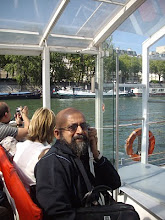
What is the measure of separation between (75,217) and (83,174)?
0.76 ft

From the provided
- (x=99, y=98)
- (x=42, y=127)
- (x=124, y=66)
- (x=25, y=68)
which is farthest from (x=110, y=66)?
(x=25, y=68)

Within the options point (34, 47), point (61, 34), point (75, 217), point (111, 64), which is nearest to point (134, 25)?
point (111, 64)

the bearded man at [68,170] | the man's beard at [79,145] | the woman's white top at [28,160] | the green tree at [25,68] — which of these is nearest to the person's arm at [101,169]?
the bearded man at [68,170]

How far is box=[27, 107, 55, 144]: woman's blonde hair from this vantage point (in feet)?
5.67

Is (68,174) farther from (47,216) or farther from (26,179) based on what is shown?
(26,179)

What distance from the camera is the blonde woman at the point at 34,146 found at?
154 centimetres

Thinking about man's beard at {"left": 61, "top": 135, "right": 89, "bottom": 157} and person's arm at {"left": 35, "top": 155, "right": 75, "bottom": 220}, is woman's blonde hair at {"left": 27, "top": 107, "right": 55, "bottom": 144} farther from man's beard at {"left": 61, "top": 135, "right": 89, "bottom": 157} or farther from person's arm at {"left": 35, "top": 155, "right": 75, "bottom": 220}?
person's arm at {"left": 35, "top": 155, "right": 75, "bottom": 220}

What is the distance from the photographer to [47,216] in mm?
1187

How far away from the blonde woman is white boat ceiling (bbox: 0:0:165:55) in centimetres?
134

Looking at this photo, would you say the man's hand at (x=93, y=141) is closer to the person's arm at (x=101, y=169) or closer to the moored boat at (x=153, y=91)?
the person's arm at (x=101, y=169)

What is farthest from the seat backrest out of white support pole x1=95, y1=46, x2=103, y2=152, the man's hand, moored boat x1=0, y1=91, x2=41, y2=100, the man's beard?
moored boat x1=0, y1=91, x2=41, y2=100

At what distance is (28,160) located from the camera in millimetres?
1560

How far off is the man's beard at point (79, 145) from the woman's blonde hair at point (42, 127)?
0.34 m

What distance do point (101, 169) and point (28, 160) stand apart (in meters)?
0.49
